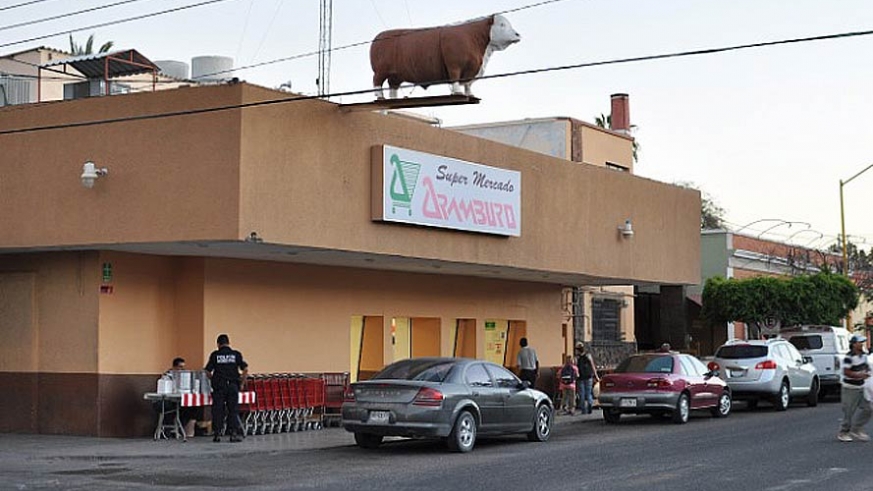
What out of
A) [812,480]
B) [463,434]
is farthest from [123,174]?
[812,480]

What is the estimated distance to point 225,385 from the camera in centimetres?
2042

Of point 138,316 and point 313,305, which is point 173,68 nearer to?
point 313,305

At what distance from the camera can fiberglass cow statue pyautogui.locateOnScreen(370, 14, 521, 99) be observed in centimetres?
2197

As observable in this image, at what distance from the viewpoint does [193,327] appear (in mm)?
22547

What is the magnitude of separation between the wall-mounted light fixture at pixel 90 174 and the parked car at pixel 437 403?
17.6 feet

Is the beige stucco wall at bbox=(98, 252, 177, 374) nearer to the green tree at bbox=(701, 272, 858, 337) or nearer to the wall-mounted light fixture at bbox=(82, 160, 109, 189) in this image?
the wall-mounted light fixture at bbox=(82, 160, 109, 189)

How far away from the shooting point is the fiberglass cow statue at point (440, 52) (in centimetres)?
2197

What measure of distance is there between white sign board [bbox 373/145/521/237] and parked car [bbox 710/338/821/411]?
22.5 ft

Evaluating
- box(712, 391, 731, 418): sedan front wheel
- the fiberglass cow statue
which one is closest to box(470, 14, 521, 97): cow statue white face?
the fiberglass cow statue

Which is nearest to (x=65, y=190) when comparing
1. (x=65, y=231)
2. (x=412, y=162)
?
(x=65, y=231)

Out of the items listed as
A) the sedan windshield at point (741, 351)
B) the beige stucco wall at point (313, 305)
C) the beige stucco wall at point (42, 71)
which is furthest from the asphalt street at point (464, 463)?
the beige stucco wall at point (42, 71)

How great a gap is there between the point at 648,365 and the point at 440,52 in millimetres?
7797

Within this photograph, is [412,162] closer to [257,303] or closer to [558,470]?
[257,303]

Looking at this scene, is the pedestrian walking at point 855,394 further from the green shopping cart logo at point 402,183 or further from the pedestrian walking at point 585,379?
the pedestrian walking at point 585,379
